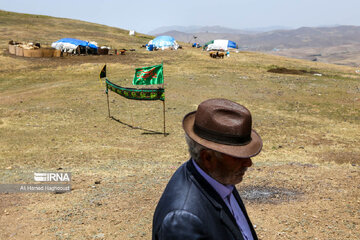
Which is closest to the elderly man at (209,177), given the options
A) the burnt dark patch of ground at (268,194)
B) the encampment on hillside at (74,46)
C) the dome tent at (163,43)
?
the burnt dark patch of ground at (268,194)

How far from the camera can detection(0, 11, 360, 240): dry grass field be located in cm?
630

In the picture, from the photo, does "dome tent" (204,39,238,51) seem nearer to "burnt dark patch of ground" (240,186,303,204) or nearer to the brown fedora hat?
"burnt dark patch of ground" (240,186,303,204)

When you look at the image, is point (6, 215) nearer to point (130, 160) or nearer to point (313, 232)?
point (130, 160)

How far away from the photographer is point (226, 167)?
7.86 ft

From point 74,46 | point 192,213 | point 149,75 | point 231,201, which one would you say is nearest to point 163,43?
point 74,46

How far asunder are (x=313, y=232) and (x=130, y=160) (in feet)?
20.8

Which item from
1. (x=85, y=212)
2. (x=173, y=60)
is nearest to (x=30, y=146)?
(x=85, y=212)

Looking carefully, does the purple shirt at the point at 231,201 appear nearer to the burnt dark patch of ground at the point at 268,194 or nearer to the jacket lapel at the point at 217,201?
the jacket lapel at the point at 217,201

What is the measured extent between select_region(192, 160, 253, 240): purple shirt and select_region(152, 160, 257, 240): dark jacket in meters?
0.08

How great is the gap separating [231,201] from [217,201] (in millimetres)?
472

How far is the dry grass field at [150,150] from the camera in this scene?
6305 millimetres

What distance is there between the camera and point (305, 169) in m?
9.34

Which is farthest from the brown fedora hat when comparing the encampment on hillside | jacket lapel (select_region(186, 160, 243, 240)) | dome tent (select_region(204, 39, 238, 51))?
dome tent (select_region(204, 39, 238, 51))

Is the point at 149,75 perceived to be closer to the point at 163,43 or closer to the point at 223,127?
the point at 223,127
